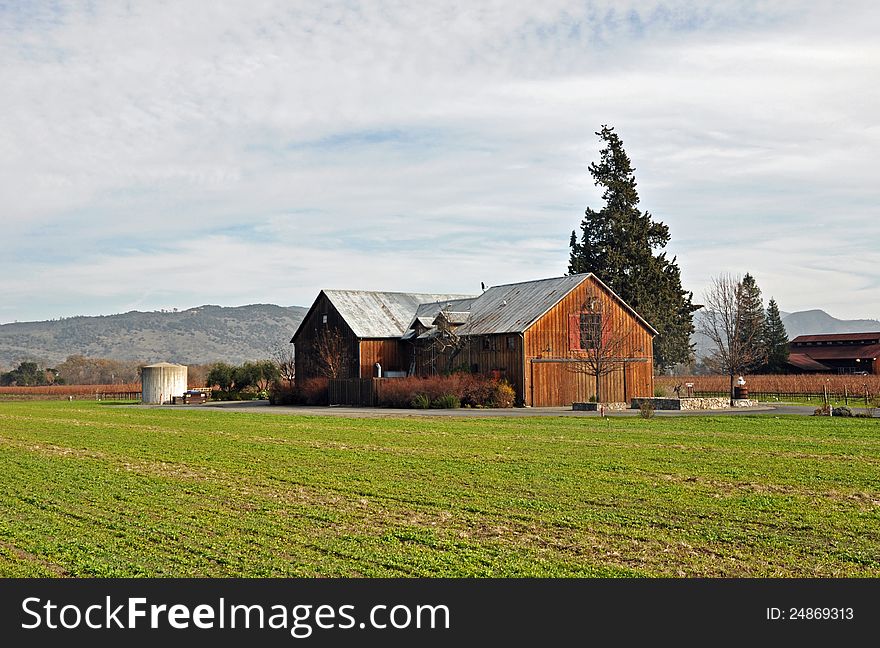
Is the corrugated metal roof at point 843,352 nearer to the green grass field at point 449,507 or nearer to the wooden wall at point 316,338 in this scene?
the wooden wall at point 316,338

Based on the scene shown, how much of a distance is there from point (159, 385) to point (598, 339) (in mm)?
35246

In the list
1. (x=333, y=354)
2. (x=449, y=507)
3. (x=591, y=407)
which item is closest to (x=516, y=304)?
(x=333, y=354)

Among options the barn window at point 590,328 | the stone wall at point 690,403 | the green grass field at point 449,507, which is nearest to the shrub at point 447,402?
the barn window at point 590,328

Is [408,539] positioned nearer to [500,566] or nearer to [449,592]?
[500,566]

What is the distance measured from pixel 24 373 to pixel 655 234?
290ft

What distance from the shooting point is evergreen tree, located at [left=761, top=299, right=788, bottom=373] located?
84312mm

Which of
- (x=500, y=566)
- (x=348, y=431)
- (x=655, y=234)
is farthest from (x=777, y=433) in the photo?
(x=655, y=234)

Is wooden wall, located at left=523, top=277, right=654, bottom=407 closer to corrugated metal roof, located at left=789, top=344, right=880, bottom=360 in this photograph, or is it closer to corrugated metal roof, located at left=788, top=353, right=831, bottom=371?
corrugated metal roof, located at left=788, top=353, right=831, bottom=371

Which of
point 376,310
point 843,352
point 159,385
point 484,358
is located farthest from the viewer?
point 843,352

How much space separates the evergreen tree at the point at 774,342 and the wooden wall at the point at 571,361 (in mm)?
29938

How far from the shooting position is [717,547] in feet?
34.4

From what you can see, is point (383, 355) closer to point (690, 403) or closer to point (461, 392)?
point (461, 392)

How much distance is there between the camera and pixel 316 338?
2562 inches

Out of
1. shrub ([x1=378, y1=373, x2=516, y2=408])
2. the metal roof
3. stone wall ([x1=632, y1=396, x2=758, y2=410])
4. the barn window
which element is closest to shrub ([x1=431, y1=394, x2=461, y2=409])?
shrub ([x1=378, y1=373, x2=516, y2=408])
